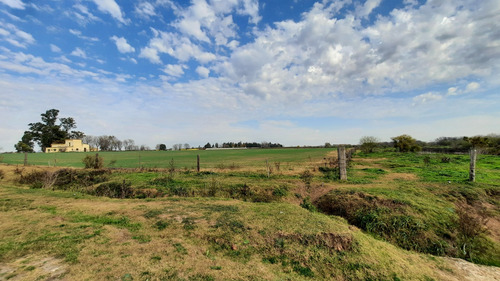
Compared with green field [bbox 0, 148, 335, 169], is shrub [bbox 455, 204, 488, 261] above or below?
below

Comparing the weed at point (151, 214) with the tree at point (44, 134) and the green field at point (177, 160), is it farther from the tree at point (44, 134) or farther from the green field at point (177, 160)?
the tree at point (44, 134)

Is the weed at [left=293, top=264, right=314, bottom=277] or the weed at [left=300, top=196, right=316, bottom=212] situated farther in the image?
the weed at [left=300, top=196, right=316, bottom=212]

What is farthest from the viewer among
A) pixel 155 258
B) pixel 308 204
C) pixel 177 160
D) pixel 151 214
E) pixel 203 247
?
pixel 177 160

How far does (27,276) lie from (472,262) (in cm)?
1003

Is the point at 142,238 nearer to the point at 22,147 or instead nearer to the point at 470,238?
the point at 470,238

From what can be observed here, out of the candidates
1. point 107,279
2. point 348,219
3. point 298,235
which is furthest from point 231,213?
point 348,219

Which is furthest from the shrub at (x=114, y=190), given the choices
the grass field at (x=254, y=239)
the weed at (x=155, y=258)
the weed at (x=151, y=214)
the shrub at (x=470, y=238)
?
the shrub at (x=470, y=238)

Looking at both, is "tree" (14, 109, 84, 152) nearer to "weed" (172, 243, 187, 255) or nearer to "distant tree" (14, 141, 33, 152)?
"distant tree" (14, 141, 33, 152)

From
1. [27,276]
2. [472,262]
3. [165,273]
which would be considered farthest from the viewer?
[472,262]

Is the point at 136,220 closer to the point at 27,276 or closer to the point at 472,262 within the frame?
the point at 27,276

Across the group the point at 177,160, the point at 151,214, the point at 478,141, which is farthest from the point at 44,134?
the point at 478,141

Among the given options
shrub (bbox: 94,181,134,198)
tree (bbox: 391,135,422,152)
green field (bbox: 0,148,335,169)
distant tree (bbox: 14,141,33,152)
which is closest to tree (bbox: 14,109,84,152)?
distant tree (bbox: 14,141,33,152)

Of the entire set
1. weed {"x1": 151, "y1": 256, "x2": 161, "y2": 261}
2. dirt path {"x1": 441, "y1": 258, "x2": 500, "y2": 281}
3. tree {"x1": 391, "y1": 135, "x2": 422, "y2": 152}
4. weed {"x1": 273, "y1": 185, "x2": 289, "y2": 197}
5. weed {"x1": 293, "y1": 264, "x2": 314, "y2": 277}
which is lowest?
dirt path {"x1": 441, "y1": 258, "x2": 500, "y2": 281}

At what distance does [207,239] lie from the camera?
522cm
